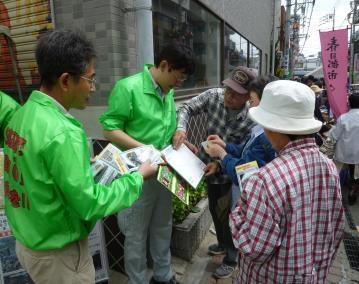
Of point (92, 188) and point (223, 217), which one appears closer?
point (92, 188)

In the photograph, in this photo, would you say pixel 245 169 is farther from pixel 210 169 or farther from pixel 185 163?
pixel 210 169

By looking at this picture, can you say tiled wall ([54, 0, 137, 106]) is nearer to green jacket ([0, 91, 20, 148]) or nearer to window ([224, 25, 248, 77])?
green jacket ([0, 91, 20, 148])

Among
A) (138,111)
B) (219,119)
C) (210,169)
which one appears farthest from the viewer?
(219,119)

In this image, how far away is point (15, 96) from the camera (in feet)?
10.9

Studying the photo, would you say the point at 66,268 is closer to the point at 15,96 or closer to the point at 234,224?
the point at 234,224

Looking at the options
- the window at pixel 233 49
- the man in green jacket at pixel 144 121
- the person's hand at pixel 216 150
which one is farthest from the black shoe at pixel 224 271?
the window at pixel 233 49

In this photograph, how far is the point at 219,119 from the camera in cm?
269

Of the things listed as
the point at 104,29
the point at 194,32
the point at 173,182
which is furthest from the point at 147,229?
the point at 194,32

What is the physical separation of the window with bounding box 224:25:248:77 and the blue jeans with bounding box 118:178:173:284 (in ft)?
19.0

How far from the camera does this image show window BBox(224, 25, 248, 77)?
307 inches

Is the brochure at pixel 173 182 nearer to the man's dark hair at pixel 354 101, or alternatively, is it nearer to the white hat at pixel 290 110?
the white hat at pixel 290 110

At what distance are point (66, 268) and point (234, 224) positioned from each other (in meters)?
0.84

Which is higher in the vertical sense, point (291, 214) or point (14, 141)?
point (14, 141)

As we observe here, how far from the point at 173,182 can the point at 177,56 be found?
0.88 metres
